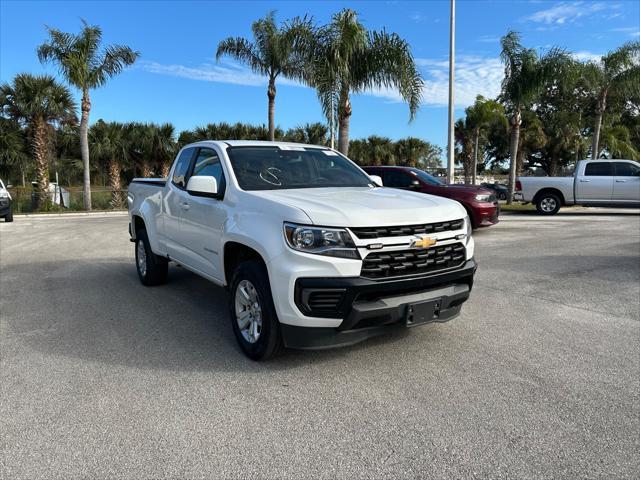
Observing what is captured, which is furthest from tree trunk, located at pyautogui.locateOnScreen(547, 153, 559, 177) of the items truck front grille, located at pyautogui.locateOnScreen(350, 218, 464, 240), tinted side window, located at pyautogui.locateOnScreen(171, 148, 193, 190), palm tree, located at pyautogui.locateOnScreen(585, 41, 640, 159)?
truck front grille, located at pyautogui.locateOnScreen(350, 218, 464, 240)

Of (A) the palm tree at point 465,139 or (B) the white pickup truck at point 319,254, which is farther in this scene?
(A) the palm tree at point 465,139

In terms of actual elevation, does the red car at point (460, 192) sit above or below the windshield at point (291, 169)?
below

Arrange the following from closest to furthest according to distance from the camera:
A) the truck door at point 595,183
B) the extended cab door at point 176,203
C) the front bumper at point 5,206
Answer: the extended cab door at point 176,203 < the truck door at point 595,183 < the front bumper at point 5,206

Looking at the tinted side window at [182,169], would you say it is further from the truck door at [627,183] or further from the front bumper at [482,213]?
the truck door at [627,183]

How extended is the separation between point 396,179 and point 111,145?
2392 centimetres

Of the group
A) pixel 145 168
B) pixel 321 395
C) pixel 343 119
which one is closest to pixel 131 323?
pixel 321 395

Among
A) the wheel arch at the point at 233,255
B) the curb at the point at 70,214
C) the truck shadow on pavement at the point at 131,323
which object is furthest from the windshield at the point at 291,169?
the curb at the point at 70,214

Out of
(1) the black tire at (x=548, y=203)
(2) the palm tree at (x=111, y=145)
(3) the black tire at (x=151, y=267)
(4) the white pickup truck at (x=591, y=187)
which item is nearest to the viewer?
(3) the black tire at (x=151, y=267)

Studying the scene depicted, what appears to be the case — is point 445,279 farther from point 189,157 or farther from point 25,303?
point 25,303

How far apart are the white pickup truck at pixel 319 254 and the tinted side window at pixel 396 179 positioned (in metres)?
7.13

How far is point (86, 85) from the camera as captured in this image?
2372 cm

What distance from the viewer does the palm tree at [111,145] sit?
30.0 meters

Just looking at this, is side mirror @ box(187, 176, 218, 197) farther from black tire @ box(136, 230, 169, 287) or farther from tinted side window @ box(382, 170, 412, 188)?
tinted side window @ box(382, 170, 412, 188)

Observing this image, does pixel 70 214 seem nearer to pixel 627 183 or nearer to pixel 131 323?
pixel 131 323
